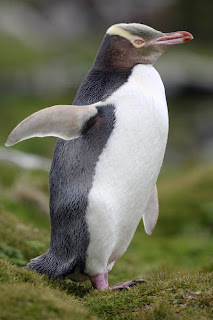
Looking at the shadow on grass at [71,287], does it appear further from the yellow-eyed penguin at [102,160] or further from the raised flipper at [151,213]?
the raised flipper at [151,213]

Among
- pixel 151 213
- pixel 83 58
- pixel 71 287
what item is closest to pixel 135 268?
pixel 151 213

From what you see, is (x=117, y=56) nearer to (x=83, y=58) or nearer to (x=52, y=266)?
(x=52, y=266)

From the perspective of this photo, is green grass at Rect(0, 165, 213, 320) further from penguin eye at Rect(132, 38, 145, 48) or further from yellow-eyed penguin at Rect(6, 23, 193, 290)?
penguin eye at Rect(132, 38, 145, 48)

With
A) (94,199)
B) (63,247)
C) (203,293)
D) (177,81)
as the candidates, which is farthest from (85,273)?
(177,81)

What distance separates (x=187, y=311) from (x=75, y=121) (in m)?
1.73

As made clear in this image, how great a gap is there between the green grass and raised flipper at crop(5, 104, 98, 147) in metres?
1.02

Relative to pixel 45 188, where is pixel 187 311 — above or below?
above

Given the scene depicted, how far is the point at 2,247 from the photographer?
5.88 metres

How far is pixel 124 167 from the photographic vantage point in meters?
4.76

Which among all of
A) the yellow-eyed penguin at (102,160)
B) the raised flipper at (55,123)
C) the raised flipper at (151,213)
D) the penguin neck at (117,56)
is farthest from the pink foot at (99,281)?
the penguin neck at (117,56)

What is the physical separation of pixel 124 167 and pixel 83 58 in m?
25.2

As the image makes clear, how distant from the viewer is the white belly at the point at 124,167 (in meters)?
4.71

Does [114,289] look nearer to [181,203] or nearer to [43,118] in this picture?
[43,118]

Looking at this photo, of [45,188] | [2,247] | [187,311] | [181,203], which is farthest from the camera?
[181,203]
